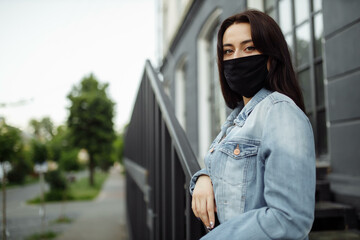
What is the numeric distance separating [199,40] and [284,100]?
7.56m

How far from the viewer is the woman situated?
862 mm

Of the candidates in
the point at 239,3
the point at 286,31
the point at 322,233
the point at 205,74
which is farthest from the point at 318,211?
the point at 205,74

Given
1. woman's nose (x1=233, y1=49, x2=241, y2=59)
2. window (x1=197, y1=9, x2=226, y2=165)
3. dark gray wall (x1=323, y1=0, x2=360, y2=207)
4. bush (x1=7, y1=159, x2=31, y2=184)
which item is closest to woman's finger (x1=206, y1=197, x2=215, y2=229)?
woman's nose (x1=233, y1=49, x2=241, y2=59)

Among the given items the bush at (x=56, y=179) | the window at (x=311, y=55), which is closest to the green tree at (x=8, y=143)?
the window at (x=311, y=55)

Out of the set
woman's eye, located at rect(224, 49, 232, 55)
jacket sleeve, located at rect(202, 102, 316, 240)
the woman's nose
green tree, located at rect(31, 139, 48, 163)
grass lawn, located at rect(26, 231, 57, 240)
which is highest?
woman's eye, located at rect(224, 49, 232, 55)

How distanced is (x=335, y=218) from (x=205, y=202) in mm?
2233

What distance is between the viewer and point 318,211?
2.75 m

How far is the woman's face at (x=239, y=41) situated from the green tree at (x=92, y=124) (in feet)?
88.7

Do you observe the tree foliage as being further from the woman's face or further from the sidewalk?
the woman's face

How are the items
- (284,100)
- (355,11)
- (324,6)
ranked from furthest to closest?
(324,6) < (355,11) < (284,100)

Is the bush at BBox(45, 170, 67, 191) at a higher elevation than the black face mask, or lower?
lower

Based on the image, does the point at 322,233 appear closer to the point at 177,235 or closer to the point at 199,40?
the point at 177,235

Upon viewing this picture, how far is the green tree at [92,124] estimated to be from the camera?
89.4 ft

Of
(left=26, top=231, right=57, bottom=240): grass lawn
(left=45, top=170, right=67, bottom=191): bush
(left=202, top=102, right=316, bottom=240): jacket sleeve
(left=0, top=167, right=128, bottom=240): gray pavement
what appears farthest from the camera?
(left=45, top=170, right=67, bottom=191): bush
